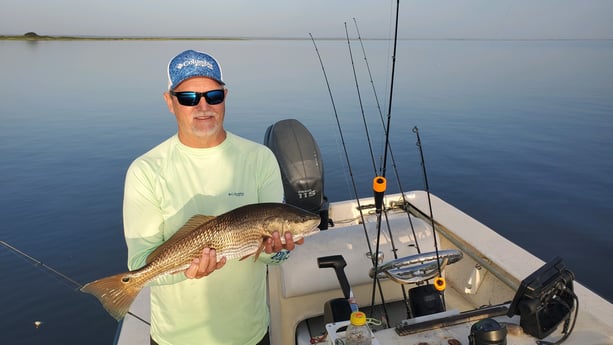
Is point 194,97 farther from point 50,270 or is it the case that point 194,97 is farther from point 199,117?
point 50,270

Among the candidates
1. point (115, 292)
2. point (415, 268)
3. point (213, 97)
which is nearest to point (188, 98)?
point (213, 97)

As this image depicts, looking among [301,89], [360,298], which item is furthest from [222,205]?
[301,89]

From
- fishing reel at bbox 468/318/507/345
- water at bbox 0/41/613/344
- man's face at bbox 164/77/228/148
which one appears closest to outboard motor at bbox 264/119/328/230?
man's face at bbox 164/77/228/148

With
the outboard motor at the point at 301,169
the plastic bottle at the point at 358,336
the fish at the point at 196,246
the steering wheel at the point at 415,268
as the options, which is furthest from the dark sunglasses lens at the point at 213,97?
the outboard motor at the point at 301,169

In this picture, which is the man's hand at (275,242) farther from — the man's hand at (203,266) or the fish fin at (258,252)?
the man's hand at (203,266)

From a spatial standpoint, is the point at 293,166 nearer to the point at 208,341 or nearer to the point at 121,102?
the point at 208,341

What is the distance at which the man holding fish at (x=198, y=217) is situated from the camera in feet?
7.15

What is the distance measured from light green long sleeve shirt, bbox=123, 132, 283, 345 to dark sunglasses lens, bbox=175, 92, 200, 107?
23cm

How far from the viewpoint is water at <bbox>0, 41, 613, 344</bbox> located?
7.36 m

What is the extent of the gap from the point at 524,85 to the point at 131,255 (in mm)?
29524

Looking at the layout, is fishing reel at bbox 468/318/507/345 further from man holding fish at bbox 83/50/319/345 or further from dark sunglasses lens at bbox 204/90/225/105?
dark sunglasses lens at bbox 204/90/225/105

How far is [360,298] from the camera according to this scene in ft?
12.6

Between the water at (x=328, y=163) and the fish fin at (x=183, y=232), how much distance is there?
4.76 metres

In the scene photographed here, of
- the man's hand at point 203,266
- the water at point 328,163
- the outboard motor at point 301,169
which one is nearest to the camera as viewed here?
the man's hand at point 203,266
